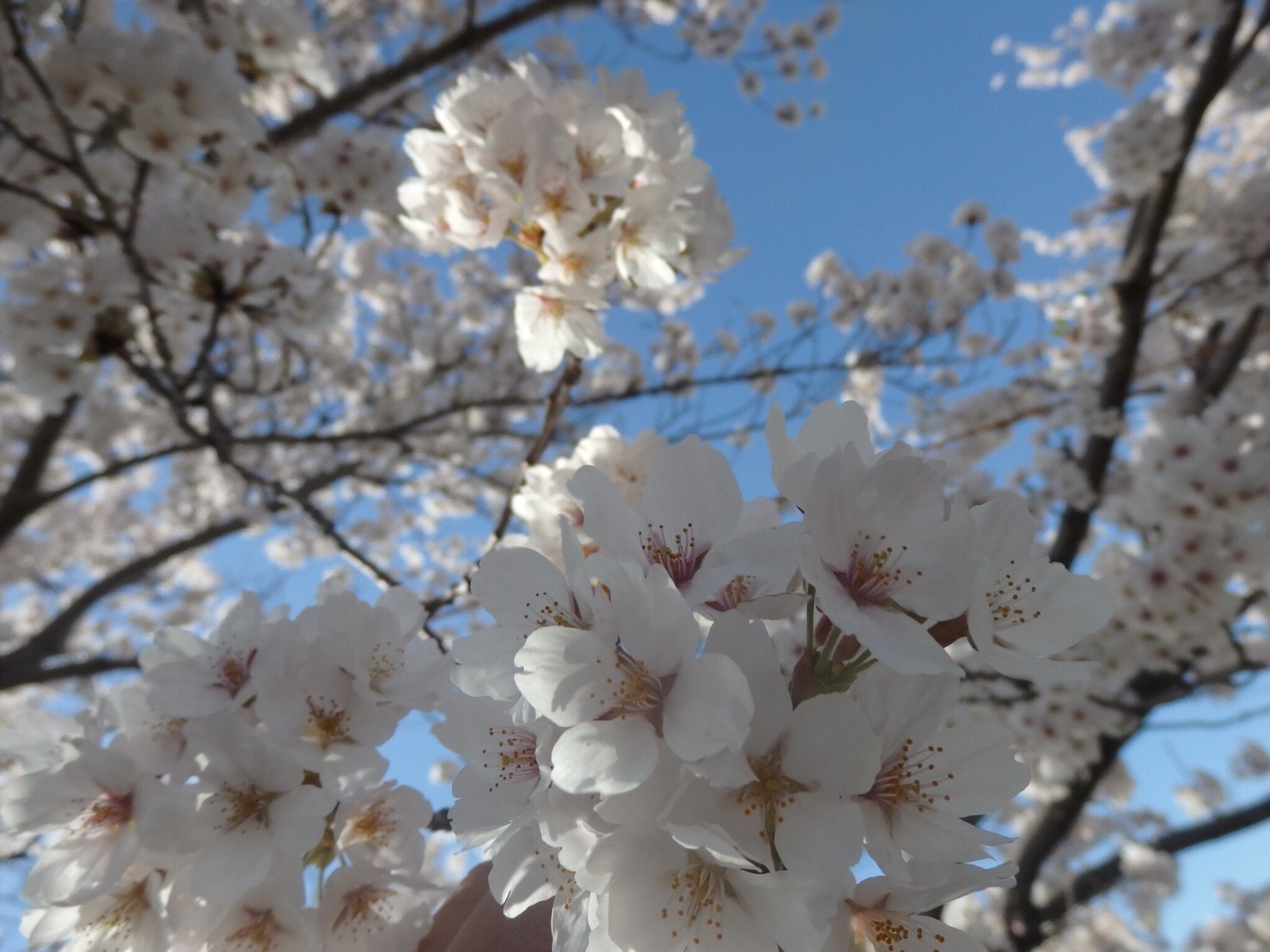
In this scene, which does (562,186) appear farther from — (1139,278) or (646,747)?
(1139,278)

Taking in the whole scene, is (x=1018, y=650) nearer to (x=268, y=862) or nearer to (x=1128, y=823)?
(x=268, y=862)

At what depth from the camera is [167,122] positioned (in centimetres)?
217

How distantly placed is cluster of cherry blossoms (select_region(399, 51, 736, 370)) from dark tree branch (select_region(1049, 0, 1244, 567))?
11.2ft

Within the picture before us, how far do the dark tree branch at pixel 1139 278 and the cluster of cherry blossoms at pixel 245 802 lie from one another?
3936 millimetres

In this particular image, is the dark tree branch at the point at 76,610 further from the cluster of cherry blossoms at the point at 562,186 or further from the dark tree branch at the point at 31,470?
the cluster of cherry blossoms at the point at 562,186

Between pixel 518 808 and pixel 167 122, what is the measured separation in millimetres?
2361

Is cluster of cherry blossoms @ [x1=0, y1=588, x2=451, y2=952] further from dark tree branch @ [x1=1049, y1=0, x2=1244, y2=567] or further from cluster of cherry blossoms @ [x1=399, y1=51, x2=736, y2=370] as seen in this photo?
dark tree branch @ [x1=1049, y1=0, x2=1244, y2=567]

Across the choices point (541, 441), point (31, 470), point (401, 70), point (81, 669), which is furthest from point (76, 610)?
point (541, 441)

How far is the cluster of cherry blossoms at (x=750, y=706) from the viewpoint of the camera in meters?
0.60

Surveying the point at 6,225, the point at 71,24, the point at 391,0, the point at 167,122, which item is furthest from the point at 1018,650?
the point at 391,0

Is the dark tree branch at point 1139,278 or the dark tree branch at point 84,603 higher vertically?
the dark tree branch at point 1139,278

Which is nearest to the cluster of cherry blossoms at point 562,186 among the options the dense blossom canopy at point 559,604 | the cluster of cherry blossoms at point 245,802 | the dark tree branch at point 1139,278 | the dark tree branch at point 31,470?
the dense blossom canopy at point 559,604

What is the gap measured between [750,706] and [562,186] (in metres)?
1.15

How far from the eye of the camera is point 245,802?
0.90 metres
